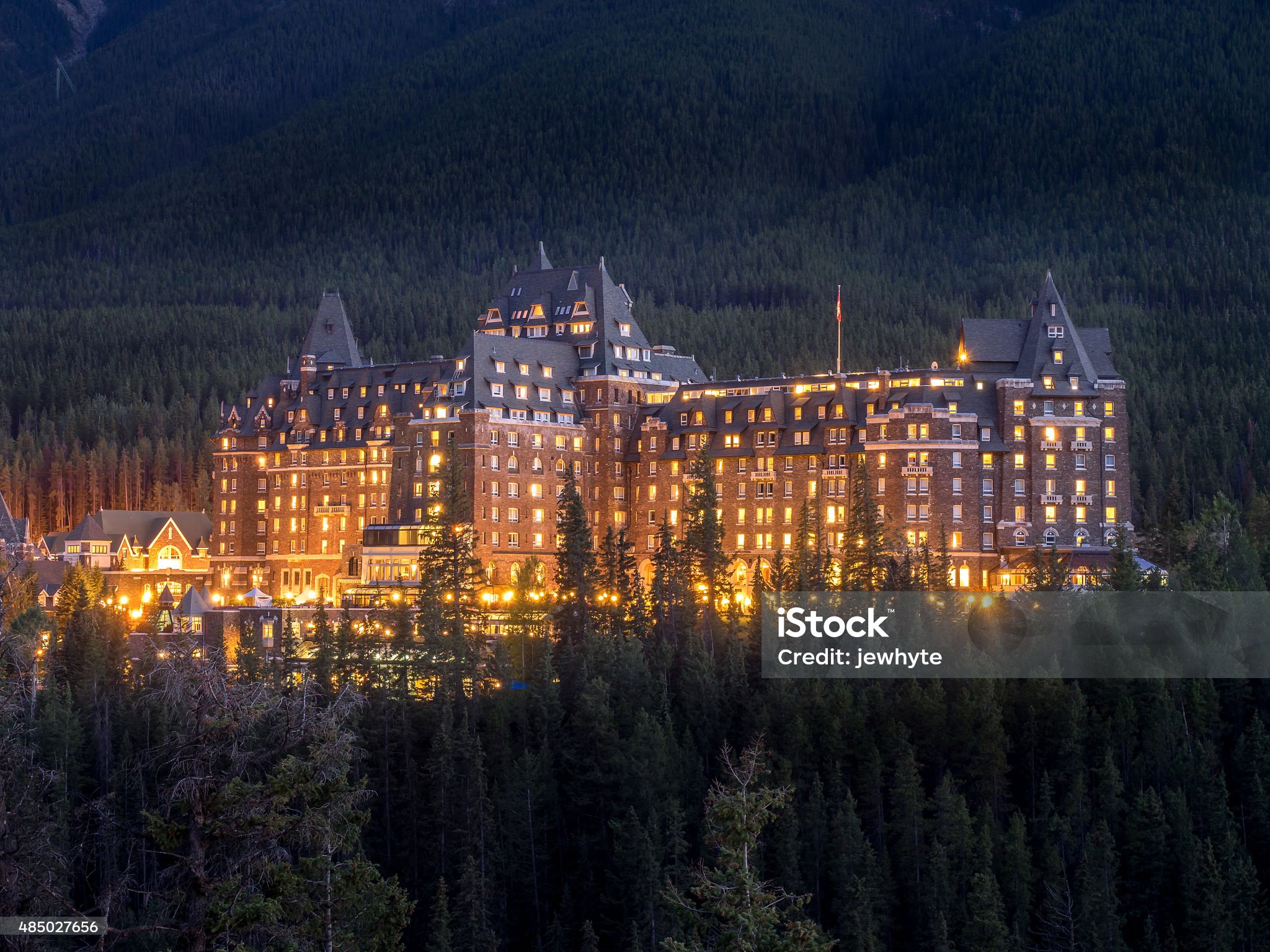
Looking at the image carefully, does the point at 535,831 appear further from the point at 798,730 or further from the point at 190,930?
the point at 190,930

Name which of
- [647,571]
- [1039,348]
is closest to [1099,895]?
[1039,348]

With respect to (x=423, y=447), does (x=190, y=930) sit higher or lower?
lower

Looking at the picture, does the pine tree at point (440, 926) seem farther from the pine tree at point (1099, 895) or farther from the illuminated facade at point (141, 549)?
the illuminated facade at point (141, 549)

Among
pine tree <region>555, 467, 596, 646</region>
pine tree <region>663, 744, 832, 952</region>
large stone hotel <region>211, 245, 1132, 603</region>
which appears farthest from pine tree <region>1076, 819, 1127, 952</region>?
large stone hotel <region>211, 245, 1132, 603</region>

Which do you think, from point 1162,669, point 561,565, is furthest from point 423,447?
point 1162,669

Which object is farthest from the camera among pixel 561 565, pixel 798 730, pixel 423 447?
pixel 423 447

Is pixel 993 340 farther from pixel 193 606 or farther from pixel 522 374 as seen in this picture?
pixel 193 606

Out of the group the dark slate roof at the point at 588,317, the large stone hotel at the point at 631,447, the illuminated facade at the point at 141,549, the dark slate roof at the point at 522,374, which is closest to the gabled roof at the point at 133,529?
the illuminated facade at the point at 141,549
